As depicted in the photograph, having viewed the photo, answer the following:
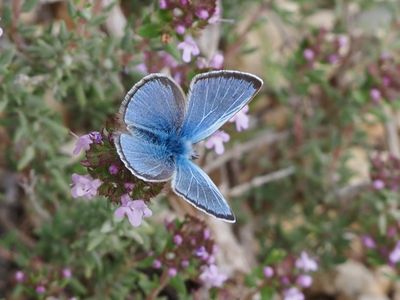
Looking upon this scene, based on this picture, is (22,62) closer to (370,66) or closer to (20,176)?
(20,176)

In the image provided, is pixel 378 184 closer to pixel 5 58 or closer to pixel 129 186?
pixel 129 186

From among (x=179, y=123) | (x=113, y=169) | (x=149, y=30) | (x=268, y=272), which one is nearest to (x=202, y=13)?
(x=149, y=30)

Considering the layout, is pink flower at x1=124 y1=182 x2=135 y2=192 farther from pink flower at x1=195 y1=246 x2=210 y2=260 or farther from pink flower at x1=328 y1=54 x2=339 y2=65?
pink flower at x1=328 y1=54 x2=339 y2=65

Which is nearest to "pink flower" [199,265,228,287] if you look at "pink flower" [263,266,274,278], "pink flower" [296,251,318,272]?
"pink flower" [263,266,274,278]

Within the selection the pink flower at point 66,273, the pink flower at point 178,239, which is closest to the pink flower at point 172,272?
the pink flower at point 178,239

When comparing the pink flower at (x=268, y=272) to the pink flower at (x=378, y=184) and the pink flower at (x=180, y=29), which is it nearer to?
the pink flower at (x=378, y=184)

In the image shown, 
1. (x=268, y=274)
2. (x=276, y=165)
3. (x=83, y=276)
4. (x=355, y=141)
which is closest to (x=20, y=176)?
(x=83, y=276)

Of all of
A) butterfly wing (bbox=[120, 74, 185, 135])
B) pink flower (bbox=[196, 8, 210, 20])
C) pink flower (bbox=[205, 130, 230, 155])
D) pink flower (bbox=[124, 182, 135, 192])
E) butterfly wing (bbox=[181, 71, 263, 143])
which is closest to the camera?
butterfly wing (bbox=[120, 74, 185, 135])
